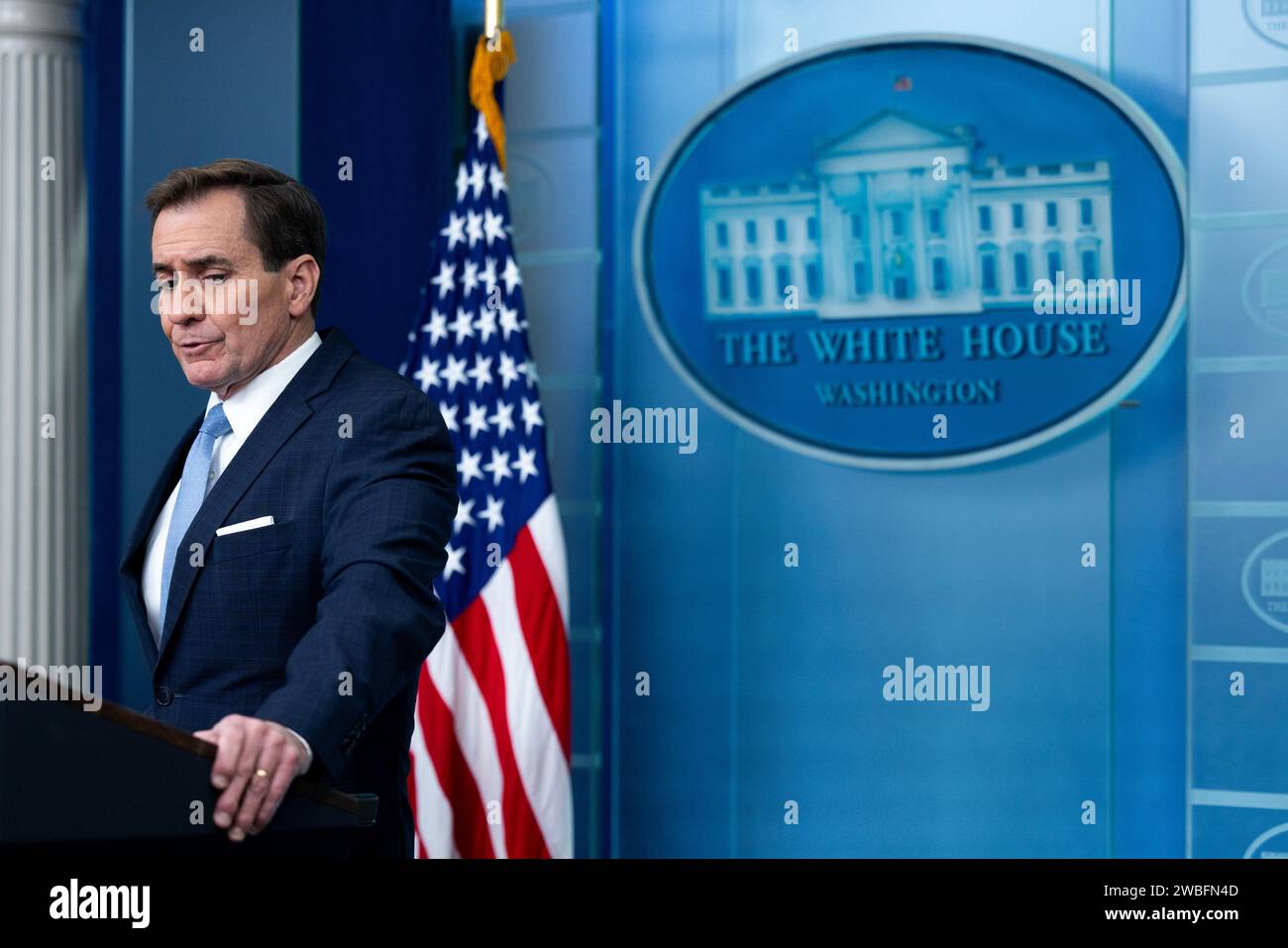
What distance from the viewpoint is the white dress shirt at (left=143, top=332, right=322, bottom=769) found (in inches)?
69.4

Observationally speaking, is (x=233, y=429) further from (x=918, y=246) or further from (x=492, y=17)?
(x=918, y=246)

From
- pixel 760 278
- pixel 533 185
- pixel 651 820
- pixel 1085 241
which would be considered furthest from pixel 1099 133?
pixel 651 820

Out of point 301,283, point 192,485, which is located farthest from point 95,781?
point 301,283

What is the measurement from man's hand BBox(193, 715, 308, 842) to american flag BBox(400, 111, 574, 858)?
212 centimetres

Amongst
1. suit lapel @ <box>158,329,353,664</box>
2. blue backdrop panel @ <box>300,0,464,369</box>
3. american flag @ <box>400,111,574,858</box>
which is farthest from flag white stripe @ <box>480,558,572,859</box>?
suit lapel @ <box>158,329,353,664</box>

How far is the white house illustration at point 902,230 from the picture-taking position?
10.7 ft

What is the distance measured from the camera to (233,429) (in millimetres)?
1798

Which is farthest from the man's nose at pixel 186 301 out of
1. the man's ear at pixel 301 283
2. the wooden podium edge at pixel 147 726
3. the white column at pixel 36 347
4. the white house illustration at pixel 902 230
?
the white house illustration at pixel 902 230

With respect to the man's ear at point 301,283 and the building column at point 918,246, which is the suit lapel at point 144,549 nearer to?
the man's ear at point 301,283

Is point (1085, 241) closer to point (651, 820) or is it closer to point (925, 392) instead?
point (925, 392)

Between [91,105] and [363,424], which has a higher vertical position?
[91,105]

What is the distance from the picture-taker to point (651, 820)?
3.60 meters
